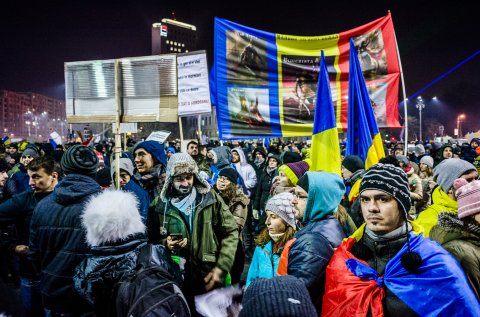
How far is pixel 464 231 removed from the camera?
2695mm

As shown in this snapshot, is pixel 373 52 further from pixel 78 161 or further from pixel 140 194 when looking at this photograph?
pixel 78 161

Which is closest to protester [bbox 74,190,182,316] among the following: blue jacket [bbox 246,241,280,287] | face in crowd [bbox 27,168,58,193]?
blue jacket [bbox 246,241,280,287]

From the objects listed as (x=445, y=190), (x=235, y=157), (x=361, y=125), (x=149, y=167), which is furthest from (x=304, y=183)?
(x=235, y=157)

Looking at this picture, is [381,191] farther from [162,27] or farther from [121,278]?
[162,27]

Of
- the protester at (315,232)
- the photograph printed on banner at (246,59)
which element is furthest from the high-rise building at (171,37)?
the protester at (315,232)

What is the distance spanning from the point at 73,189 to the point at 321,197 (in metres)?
2.24

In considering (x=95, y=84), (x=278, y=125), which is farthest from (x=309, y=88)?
(x=95, y=84)

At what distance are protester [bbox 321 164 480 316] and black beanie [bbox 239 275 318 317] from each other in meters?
0.82

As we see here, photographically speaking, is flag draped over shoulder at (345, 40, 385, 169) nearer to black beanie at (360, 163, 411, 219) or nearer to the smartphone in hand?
black beanie at (360, 163, 411, 219)

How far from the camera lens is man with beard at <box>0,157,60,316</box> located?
12.9 feet

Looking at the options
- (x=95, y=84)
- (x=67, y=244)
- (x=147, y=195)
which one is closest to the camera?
(x=67, y=244)

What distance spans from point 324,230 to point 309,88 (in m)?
6.12

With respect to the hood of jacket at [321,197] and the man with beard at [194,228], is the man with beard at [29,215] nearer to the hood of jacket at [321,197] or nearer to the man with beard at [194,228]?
the man with beard at [194,228]

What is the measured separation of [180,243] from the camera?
3.54 meters
